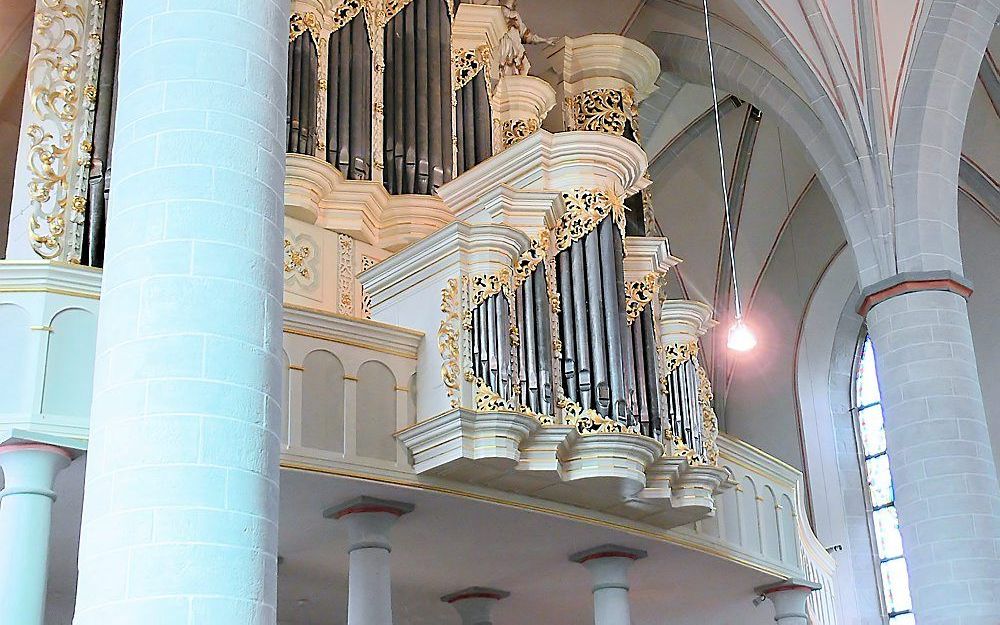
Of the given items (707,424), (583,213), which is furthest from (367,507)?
(707,424)

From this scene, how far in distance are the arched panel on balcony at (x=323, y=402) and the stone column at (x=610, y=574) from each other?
117 inches

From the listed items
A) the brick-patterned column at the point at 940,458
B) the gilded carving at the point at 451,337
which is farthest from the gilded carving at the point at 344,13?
the brick-patterned column at the point at 940,458

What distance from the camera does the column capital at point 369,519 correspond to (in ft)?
30.8

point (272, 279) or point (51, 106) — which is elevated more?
point (51, 106)

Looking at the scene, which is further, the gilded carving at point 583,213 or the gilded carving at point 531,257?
the gilded carving at point 583,213

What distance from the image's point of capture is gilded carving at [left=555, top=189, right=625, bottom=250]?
10273 millimetres

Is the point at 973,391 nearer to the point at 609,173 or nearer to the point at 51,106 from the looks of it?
the point at 609,173

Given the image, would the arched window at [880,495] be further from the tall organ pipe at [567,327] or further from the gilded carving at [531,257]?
the gilded carving at [531,257]

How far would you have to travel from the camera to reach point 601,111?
13.9 metres

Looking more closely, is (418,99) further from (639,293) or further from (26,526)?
(26,526)

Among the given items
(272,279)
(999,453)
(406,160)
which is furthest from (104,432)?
(999,453)

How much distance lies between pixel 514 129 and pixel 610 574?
174 inches

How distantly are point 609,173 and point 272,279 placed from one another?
625 cm

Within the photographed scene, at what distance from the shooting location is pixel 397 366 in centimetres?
951
